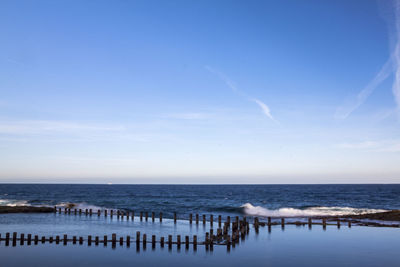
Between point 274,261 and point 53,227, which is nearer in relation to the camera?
point 274,261

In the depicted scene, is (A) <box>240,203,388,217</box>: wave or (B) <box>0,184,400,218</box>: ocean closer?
(A) <box>240,203,388,217</box>: wave

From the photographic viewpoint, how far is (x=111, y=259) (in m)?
21.4

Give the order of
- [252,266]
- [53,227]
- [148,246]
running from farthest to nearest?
[53,227]
[148,246]
[252,266]

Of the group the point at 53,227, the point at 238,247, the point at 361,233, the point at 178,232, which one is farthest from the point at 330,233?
the point at 53,227

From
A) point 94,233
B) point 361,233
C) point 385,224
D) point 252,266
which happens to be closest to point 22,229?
point 94,233

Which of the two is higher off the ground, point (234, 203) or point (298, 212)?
point (298, 212)

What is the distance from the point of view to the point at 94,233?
104 ft

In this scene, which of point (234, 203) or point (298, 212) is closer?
point (298, 212)

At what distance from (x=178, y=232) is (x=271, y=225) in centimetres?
1056

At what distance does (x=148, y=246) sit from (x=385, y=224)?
26047mm

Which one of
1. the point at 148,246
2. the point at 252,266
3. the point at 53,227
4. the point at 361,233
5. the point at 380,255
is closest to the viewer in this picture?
the point at 252,266

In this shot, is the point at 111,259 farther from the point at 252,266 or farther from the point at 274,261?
the point at 274,261

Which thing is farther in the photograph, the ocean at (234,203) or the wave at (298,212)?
the ocean at (234,203)

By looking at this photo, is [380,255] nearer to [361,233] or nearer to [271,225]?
[361,233]
